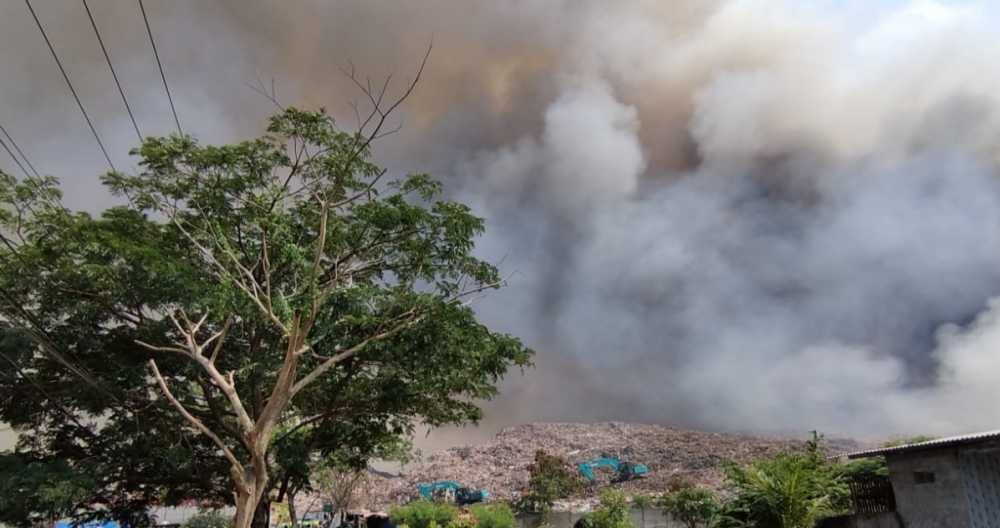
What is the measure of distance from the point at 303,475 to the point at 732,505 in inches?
496

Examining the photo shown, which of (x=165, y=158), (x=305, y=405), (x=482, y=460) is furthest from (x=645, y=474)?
(x=165, y=158)

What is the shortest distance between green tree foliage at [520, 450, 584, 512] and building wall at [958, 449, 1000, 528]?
119 feet

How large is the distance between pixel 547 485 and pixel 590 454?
8231 cm

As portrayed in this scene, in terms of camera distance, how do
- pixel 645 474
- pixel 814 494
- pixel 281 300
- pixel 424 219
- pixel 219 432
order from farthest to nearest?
pixel 645 474
pixel 219 432
pixel 424 219
pixel 814 494
pixel 281 300

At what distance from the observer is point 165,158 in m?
15.8

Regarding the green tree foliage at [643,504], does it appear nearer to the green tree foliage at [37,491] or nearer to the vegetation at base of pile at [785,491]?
the vegetation at base of pile at [785,491]

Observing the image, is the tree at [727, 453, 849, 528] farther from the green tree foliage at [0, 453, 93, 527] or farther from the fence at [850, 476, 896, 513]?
the green tree foliage at [0, 453, 93, 527]

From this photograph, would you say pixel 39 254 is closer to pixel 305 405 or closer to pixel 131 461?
pixel 131 461

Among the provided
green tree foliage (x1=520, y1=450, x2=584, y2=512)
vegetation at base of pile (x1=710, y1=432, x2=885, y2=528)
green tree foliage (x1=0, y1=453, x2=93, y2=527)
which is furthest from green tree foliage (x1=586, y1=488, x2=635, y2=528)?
green tree foliage (x1=0, y1=453, x2=93, y2=527)

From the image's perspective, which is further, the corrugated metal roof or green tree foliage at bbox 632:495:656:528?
green tree foliage at bbox 632:495:656:528

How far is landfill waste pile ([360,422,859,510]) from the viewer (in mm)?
93688

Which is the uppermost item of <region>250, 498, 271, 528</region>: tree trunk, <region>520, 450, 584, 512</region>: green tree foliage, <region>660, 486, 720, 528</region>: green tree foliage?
<region>520, 450, 584, 512</region>: green tree foliage

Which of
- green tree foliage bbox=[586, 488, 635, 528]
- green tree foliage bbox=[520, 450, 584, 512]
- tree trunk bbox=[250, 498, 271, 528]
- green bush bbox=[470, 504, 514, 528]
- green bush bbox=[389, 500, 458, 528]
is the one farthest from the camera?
green tree foliage bbox=[520, 450, 584, 512]

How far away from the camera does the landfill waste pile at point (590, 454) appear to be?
9369cm
